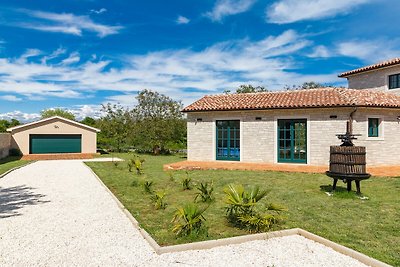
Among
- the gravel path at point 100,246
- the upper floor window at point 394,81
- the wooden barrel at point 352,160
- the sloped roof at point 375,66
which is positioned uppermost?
the sloped roof at point 375,66

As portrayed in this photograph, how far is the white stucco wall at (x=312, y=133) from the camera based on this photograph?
16.3m

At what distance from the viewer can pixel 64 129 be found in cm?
3105

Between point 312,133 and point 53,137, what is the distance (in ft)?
84.8

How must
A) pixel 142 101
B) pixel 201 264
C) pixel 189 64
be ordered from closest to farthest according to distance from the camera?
pixel 201 264
pixel 189 64
pixel 142 101

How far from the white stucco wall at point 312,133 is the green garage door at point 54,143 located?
17.5 metres

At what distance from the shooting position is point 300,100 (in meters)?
18.2

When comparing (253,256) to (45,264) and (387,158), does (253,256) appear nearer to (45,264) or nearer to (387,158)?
(45,264)

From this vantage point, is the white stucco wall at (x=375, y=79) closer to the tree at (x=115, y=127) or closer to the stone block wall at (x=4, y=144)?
the tree at (x=115, y=127)

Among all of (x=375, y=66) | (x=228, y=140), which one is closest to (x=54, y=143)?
(x=228, y=140)

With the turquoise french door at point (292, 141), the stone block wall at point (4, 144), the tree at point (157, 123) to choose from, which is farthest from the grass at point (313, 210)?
the tree at point (157, 123)

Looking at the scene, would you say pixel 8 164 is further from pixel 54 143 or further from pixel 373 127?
pixel 373 127

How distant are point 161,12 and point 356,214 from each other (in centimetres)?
1955

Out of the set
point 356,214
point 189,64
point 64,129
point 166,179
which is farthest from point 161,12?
point 356,214

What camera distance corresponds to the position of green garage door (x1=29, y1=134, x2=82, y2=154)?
98.5ft
